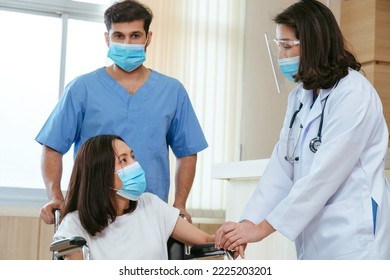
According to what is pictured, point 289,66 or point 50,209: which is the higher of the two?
point 289,66

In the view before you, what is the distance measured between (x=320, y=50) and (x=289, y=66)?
0.12 metres

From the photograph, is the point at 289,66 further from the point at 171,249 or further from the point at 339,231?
the point at 171,249

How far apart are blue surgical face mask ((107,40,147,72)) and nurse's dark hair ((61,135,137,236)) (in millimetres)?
359

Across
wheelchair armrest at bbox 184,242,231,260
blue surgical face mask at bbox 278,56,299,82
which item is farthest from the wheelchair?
blue surgical face mask at bbox 278,56,299,82

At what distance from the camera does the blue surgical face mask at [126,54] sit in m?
2.54

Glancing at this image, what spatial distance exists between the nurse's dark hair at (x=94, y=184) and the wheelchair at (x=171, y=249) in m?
0.09

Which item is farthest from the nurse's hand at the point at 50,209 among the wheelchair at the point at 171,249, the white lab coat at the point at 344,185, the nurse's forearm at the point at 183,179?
the white lab coat at the point at 344,185

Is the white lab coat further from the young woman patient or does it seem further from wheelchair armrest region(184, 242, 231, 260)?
the young woman patient

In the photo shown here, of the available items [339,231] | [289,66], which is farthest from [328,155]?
[289,66]

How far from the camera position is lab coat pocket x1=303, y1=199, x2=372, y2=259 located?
5.98ft

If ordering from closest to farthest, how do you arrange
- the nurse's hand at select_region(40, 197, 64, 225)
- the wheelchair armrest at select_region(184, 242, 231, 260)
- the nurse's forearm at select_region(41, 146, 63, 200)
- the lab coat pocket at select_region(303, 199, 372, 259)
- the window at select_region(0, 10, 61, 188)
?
1. the lab coat pocket at select_region(303, 199, 372, 259)
2. the wheelchair armrest at select_region(184, 242, 231, 260)
3. the nurse's hand at select_region(40, 197, 64, 225)
4. the nurse's forearm at select_region(41, 146, 63, 200)
5. the window at select_region(0, 10, 61, 188)

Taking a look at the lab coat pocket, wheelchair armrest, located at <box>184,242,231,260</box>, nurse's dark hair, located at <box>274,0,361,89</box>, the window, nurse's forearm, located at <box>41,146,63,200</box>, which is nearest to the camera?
the lab coat pocket

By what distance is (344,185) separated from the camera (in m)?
1.87
